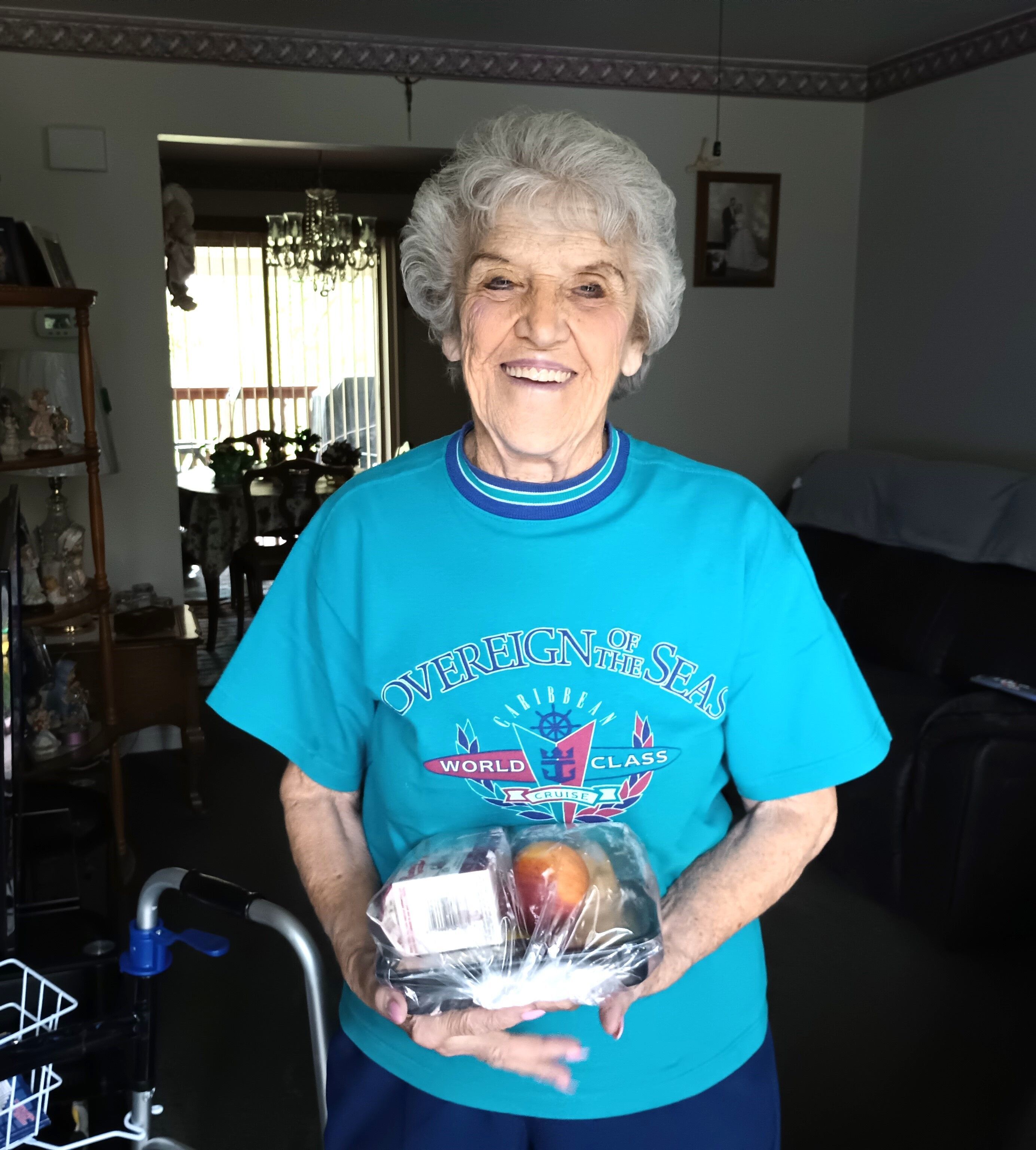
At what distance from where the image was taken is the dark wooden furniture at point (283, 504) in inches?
209

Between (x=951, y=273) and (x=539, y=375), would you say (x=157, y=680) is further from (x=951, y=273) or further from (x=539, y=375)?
(x=951, y=273)

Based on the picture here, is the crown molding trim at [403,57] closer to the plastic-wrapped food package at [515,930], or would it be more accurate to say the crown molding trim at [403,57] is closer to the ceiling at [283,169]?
the ceiling at [283,169]

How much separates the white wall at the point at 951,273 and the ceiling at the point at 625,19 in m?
0.29

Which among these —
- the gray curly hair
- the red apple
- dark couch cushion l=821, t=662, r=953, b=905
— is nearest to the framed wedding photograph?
dark couch cushion l=821, t=662, r=953, b=905

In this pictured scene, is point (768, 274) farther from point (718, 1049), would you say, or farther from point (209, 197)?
point (209, 197)

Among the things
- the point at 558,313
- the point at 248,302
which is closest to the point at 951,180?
the point at 558,313

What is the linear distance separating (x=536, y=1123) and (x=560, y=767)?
0.33m

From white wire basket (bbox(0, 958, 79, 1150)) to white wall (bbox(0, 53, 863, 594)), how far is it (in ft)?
9.72

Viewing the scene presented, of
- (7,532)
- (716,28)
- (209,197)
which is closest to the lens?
(7,532)

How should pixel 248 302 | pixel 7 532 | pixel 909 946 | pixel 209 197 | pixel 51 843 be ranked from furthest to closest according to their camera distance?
pixel 248 302 < pixel 209 197 < pixel 909 946 < pixel 51 843 < pixel 7 532

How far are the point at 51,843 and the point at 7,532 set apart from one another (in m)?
0.92

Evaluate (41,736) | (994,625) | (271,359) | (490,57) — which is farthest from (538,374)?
(271,359)

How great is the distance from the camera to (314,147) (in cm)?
404

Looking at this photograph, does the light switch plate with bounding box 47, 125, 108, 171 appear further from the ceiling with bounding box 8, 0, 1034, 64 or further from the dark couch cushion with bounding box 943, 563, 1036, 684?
the dark couch cushion with bounding box 943, 563, 1036, 684
